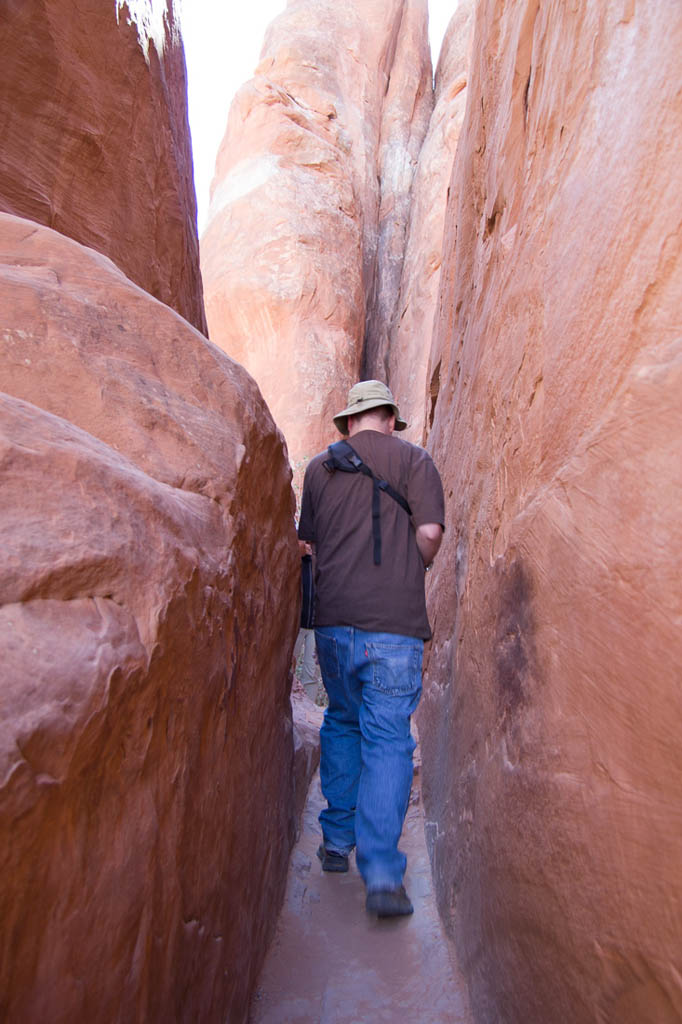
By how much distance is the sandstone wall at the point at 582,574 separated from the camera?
1.25 metres

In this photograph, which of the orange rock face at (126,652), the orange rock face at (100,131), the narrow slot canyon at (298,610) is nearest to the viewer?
the orange rock face at (126,652)

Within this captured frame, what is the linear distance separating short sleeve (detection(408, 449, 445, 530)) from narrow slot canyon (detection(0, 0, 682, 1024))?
19 centimetres

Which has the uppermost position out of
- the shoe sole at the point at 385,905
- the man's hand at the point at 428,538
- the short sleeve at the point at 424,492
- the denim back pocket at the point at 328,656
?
the short sleeve at the point at 424,492

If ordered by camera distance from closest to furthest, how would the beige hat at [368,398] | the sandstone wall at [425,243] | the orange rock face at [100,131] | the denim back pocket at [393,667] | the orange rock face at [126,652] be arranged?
1. the orange rock face at [126,652]
2. the denim back pocket at [393,667]
3. the beige hat at [368,398]
4. the orange rock face at [100,131]
5. the sandstone wall at [425,243]

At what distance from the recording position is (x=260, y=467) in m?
2.23

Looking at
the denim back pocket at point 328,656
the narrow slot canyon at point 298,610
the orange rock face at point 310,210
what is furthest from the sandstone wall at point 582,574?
the orange rock face at point 310,210

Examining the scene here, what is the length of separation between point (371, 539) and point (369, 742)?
A: 0.80 meters

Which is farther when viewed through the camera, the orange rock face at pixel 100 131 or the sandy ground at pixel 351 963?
the orange rock face at pixel 100 131

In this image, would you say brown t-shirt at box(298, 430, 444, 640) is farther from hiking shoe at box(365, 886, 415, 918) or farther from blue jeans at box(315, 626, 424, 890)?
hiking shoe at box(365, 886, 415, 918)

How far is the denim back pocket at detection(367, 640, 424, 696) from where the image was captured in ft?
9.12

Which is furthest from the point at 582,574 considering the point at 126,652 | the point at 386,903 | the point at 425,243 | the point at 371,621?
the point at 425,243

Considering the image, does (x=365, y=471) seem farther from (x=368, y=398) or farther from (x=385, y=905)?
(x=385, y=905)

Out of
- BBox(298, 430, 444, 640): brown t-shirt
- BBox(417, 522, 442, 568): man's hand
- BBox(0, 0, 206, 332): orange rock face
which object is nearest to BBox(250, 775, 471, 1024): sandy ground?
BBox(298, 430, 444, 640): brown t-shirt

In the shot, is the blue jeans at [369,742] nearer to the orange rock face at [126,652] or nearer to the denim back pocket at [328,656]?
the denim back pocket at [328,656]
